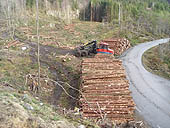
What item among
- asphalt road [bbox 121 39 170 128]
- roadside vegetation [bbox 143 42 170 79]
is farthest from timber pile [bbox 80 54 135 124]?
roadside vegetation [bbox 143 42 170 79]

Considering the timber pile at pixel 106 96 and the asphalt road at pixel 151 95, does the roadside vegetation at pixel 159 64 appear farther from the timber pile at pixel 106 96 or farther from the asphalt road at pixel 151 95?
the timber pile at pixel 106 96

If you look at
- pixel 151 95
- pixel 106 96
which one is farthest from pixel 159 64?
pixel 106 96

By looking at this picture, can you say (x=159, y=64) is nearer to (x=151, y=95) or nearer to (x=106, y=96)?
(x=151, y=95)

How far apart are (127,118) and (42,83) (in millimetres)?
6152

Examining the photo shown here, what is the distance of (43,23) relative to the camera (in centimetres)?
4222

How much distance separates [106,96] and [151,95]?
5129mm

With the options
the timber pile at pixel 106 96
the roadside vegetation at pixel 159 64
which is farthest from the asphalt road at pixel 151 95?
the timber pile at pixel 106 96

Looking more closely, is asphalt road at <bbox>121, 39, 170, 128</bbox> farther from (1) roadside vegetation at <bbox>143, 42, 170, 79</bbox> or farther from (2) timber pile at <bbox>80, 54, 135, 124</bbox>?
(2) timber pile at <bbox>80, 54, 135, 124</bbox>

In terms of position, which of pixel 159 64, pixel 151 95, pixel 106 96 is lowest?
pixel 151 95

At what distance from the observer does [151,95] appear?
1275 centimetres

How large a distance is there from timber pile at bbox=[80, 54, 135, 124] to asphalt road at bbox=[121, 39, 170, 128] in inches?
72.7

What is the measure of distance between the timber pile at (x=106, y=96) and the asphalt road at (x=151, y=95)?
1846 millimetres

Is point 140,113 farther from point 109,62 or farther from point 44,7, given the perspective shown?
point 44,7

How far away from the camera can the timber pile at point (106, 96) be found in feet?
28.9
